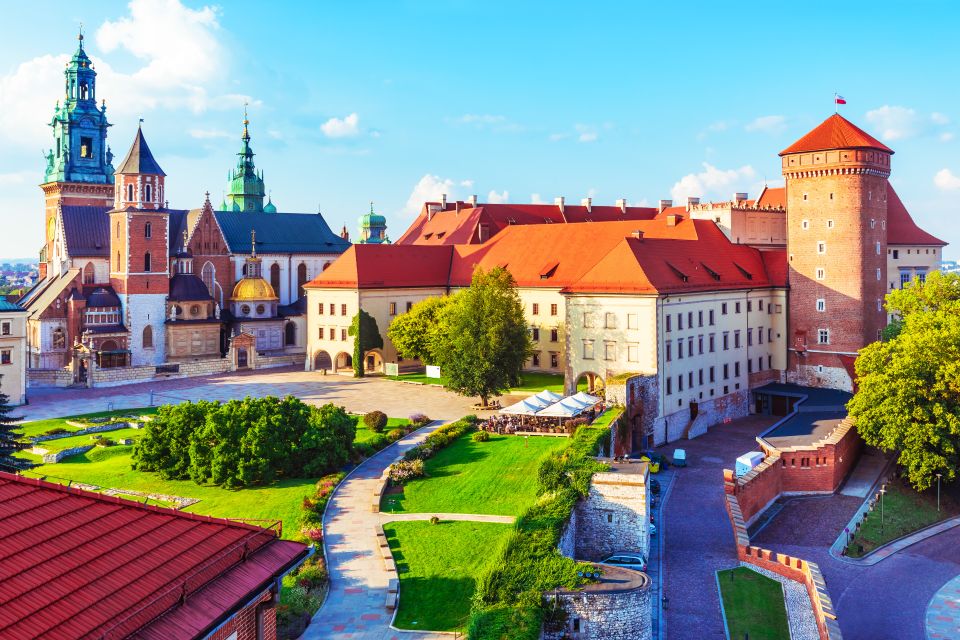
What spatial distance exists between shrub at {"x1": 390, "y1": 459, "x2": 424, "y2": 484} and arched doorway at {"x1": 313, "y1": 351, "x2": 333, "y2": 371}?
34.9 m

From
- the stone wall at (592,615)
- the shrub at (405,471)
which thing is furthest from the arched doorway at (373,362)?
the stone wall at (592,615)

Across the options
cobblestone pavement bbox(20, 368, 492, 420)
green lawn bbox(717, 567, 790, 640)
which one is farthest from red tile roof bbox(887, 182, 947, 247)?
green lawn bbox(717, 567, 790, 640)

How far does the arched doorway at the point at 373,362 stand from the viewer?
69.2m

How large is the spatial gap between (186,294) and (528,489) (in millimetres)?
51502

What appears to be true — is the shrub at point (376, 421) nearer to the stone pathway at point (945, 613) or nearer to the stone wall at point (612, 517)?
the stone wall at point (612, 517)

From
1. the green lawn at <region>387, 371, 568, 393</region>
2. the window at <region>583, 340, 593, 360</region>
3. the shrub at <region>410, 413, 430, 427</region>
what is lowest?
the shrub at <region>410, 413, 430, 427</region>

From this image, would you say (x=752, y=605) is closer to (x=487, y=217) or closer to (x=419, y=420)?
(x=419, y=420)

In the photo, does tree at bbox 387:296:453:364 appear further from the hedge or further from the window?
the hedge

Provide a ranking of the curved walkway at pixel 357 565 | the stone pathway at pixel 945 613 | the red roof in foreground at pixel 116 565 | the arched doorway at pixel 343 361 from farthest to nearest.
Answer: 1. the arched doorway at pixel 343 361
2. the stone pathway at pixel 945 613
3. the curved walkway at pixel 357 565
4. the red roof in foreground at pixel 116 565

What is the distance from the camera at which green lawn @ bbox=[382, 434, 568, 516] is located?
34.8m

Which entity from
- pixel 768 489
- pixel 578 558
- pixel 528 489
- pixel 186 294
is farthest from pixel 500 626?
pixel 186 294

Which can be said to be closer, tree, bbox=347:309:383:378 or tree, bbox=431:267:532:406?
tree, bbox=431:267:532:406

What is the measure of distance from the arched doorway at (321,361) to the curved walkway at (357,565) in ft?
107

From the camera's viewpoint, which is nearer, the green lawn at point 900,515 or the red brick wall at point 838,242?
the green lawn at point 900,515
